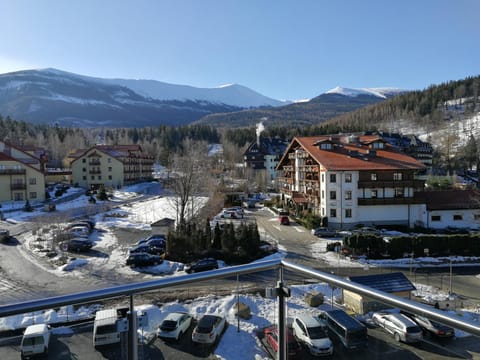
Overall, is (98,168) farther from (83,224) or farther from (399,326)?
(399,326)

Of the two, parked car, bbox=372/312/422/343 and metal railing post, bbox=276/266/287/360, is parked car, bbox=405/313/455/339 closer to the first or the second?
parked car, bbox=372/312/422/343

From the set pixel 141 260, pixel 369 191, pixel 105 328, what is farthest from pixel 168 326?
pixel 369 191

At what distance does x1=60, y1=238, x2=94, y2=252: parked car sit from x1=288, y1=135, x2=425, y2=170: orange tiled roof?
15.8m

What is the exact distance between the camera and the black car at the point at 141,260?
15.8m

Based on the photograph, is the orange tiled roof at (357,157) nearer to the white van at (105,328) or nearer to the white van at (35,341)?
the white van at (105,328)

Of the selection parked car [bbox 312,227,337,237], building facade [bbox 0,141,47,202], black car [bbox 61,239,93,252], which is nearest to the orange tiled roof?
parked car [bbox 312,227,337,237]

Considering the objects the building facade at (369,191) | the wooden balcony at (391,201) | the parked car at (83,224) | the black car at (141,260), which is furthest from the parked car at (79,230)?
the wooden balcony at (391,201)

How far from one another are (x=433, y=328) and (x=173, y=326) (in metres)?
1.20

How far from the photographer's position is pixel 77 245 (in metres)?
18.2

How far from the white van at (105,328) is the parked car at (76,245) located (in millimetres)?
18553

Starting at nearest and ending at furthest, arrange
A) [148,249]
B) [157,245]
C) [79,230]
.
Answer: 1. [148,249]
2. [157,245]
3. [79,230]

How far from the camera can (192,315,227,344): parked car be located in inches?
72.0

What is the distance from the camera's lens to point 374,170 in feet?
77.9

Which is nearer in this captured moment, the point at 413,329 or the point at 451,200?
the point at 413,329
